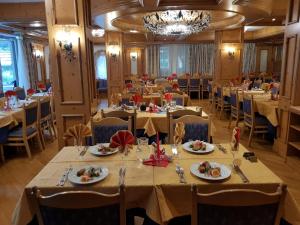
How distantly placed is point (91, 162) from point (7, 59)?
27.2 feet

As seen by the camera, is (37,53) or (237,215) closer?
(237,215)

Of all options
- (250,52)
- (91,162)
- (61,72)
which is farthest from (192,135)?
(250,52)

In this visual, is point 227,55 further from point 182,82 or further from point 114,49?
point 114,49

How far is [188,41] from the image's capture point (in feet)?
38.4

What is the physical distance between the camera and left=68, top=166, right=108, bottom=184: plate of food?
1657mm

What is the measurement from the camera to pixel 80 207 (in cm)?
127

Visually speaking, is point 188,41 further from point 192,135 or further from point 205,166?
point 205,166

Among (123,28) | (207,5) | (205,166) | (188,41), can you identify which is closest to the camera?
(205,166)

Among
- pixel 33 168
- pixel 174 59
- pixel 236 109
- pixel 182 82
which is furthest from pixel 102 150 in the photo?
pixel 174 59

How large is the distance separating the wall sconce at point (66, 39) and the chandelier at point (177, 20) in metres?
2.26

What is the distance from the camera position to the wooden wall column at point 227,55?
8477 millimetres

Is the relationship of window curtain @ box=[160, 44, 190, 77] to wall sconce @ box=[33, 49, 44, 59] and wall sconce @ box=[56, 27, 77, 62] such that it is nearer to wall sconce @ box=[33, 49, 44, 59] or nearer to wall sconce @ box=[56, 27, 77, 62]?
wall sconce @ box=[33, 49, 44, 59]

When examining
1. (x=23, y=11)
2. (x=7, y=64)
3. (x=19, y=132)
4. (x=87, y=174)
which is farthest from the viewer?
(x=7, y=64)

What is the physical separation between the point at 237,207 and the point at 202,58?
12.2 m
